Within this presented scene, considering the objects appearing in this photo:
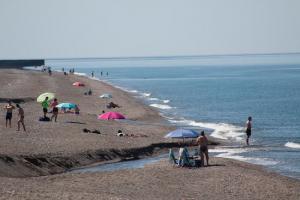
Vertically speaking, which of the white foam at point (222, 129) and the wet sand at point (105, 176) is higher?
the wet sand at point (105, 176)

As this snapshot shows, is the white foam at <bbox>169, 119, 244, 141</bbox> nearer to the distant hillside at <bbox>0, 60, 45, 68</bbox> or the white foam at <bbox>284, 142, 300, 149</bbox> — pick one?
the white foam at <bbox>284, 142, 300, 149</bbox>

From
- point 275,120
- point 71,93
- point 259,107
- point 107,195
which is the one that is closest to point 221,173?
point 107,195

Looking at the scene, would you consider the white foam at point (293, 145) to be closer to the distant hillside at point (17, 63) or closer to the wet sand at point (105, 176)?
the wet sand at point (105, 176)

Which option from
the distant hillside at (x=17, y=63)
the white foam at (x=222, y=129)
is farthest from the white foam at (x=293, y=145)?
the distant hillside at (x=17, y=63)

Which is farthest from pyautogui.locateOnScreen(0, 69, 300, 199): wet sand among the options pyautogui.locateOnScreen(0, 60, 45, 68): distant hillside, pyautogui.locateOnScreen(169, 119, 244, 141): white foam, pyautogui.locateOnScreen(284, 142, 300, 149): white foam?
pyautogui.locateOnScreen(0, 60, 45, 68): distant hillside

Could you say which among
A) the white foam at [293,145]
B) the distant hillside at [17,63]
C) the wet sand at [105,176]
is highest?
the distant hillside at [17,63]

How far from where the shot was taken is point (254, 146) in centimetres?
3634

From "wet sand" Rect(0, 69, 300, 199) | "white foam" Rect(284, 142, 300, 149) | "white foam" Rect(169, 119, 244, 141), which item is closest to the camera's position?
"wet sand" Rect(0, 69, 300, 199)

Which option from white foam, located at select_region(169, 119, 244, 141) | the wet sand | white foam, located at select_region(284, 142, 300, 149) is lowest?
white foam, located at select_region(284, 142, 300, 149)

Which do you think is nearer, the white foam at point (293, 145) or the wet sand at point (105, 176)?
the wet sand at point (105, 176)

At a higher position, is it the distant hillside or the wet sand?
the distant hillside

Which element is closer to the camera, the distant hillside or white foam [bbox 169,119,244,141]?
white foam [bbox 169,119,244,141]

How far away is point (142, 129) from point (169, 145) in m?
7.11

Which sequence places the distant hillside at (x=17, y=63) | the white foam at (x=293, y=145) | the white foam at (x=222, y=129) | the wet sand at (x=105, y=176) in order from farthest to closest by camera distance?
1. the distant hillside at (x=17, y=63)
2. the white foam at (x=222, y=129)
3. the white foam at (x=293, y=145)
4. the wet sand at (x=105, y=176)
